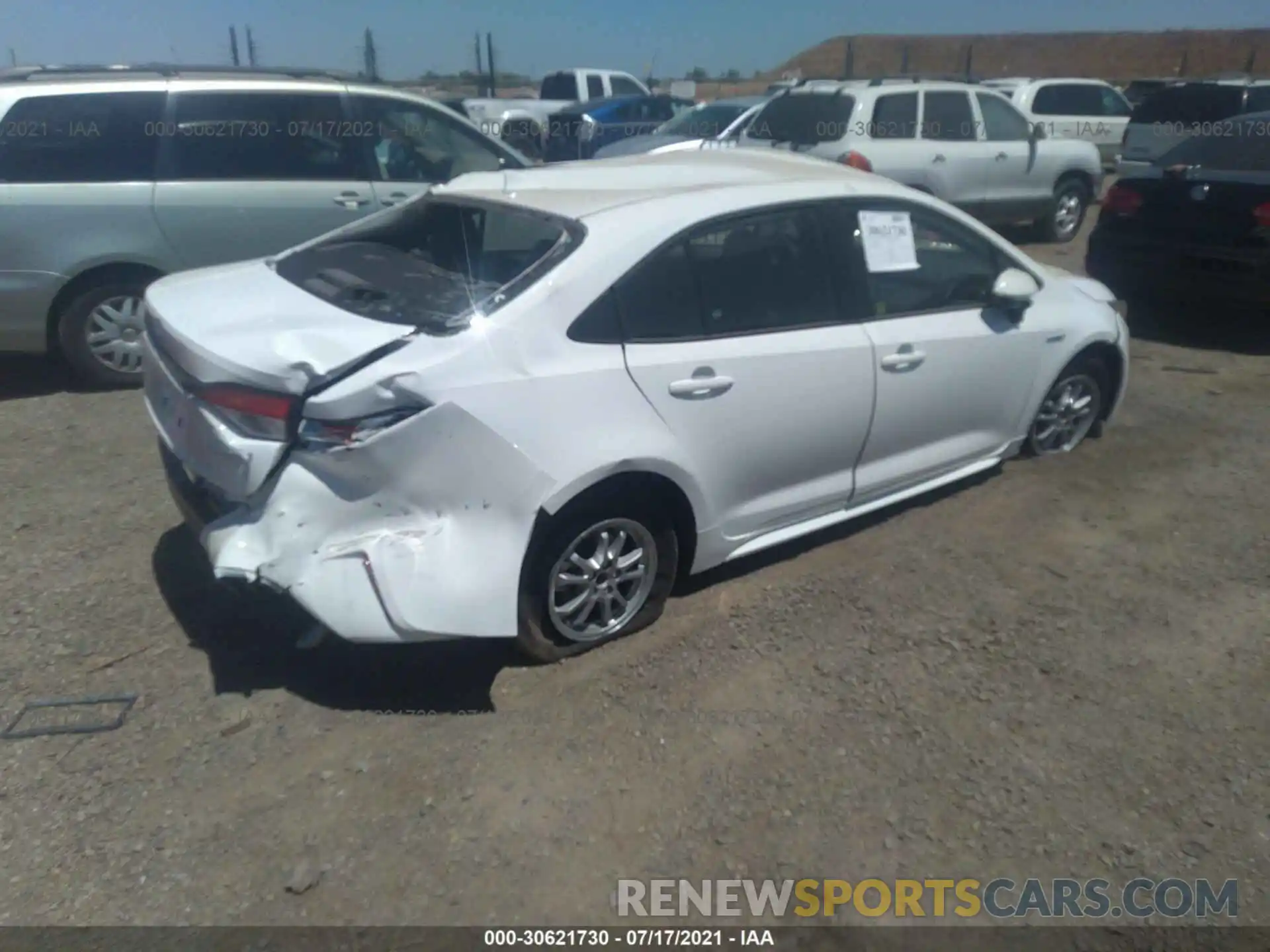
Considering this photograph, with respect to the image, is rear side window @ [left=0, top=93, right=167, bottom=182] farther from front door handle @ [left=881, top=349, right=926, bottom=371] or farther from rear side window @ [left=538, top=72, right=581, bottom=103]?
rear side window @ [left=538, top=72, right=581, bottom=103]

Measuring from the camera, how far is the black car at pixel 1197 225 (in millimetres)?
7094

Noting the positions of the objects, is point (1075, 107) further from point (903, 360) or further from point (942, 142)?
point (903, 360)

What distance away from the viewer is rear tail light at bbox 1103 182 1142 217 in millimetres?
7910

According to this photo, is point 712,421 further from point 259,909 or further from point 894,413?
point 259,909

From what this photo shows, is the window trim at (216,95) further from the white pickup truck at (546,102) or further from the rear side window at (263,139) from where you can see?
the white pickup truck at (546,102)

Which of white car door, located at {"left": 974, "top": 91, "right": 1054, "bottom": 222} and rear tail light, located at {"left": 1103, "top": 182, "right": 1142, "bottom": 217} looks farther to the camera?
white car door, located at {"left": 974, "top": 91, "right": 1054, "bottom": 222}

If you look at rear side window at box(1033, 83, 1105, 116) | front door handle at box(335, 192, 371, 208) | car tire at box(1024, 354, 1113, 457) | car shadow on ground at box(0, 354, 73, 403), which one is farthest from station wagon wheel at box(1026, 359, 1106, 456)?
rear side window at box(1033, 83, 1105, 116)

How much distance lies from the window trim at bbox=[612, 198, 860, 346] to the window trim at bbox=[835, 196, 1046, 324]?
0.11 metres

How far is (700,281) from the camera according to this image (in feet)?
11.8

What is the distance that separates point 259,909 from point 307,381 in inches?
55.9

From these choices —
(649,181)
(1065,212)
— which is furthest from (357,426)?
(1065,212)

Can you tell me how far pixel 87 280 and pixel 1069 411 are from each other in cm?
559

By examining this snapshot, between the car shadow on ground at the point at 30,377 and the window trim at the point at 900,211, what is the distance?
493cm

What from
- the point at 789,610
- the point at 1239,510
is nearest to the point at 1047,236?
the point at 1239,510
